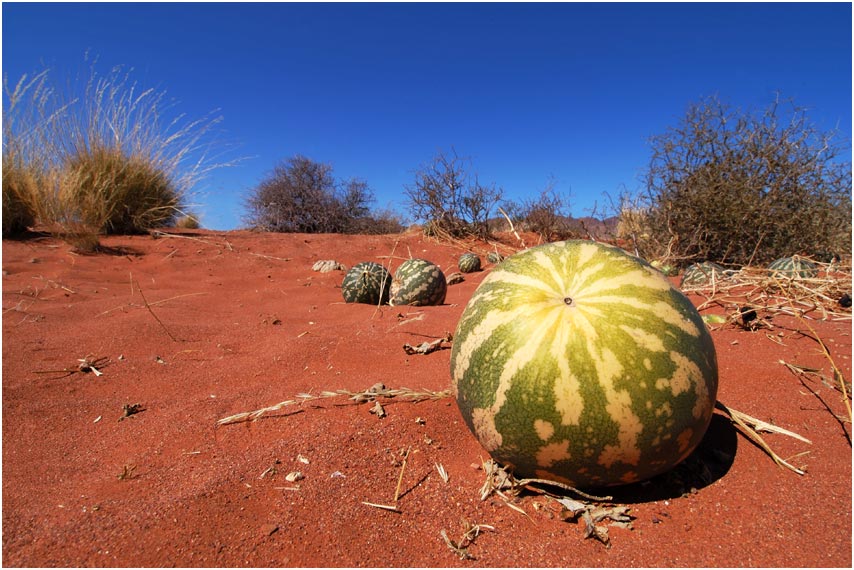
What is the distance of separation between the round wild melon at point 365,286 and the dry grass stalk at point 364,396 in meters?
3.17

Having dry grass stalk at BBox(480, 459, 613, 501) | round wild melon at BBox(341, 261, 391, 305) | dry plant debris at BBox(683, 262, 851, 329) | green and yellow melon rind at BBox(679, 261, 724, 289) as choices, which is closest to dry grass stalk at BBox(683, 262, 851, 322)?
dry plant debris at BBox(683, 262, 851, 329)

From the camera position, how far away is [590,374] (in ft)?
5.06

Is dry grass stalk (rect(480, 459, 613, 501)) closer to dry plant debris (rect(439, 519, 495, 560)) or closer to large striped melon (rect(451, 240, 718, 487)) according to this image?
large striped melon (rect(451, 240, 718, 487))

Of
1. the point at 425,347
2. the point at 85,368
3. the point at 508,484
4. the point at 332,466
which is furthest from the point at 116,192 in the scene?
the point at 508,484

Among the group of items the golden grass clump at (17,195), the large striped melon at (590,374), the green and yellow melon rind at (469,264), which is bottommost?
the large striped melon at (590,374)

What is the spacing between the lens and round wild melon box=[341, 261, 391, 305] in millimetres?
5785

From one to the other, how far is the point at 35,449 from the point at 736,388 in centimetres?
359

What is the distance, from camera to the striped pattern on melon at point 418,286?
551 centimetres

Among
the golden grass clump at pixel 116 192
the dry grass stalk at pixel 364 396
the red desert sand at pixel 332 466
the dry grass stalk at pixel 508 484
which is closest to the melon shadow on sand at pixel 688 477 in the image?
the red desert sand at pixel 332 466

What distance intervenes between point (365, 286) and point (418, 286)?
0.72 meters

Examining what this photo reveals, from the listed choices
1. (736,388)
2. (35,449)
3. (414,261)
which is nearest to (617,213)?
(414,261)

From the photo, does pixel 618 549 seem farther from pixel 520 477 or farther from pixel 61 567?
pixel 61 567

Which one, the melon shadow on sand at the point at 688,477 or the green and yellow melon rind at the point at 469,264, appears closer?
the melon shadow on sand at the point at 688,477

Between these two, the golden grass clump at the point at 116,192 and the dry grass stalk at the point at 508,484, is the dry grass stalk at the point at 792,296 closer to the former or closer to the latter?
the dry grass stalk at the point at 508,484
